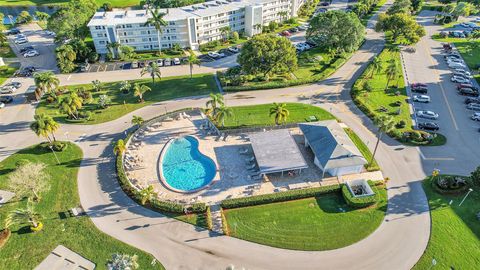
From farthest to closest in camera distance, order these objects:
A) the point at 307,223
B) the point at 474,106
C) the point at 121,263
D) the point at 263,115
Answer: the point at 474,106, the point at 263,115, the point at 307,223, the point at 121,263

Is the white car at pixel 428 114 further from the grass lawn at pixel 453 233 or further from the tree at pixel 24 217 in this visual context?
the tree at pixel 24 217

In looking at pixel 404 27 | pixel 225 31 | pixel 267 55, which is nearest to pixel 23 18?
pixel 225 31

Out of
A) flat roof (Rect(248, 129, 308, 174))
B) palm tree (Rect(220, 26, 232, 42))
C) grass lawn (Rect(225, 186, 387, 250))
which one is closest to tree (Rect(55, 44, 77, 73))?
palm tree (Rect(220, 26, 232, 42))

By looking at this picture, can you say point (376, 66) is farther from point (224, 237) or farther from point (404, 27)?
point (224, 237)

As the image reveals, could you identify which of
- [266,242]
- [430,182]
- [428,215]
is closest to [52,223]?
[266,242]

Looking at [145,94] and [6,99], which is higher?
[6,99]

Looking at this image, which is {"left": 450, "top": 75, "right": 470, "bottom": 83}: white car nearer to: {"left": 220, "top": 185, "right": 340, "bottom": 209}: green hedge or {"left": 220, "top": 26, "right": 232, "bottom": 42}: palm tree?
{"left": 220, "top": 185, "right": 340, "bottom": 209}: green hedge
